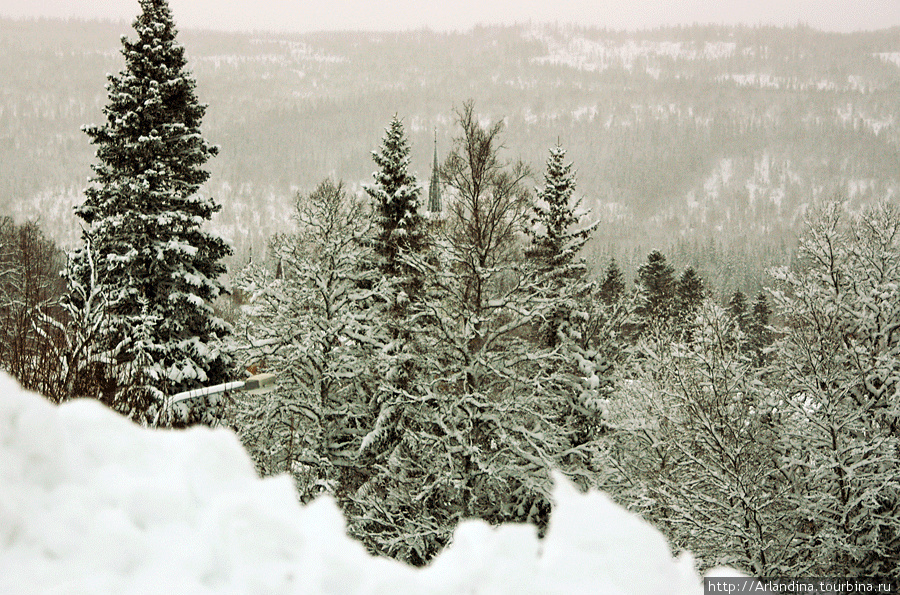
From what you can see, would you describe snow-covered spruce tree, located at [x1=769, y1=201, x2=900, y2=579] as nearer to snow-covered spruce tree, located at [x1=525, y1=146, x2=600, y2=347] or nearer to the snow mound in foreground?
snow-covered spruce tree, located at [x1=525, y1=146, x2=600, y2=347]

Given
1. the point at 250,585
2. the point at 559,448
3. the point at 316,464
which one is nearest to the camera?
the point at 250,585

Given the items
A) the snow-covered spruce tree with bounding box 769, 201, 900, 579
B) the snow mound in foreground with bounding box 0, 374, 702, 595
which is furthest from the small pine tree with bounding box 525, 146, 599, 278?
the snow mound in foreground with bounding box 0, 374, 702, 595

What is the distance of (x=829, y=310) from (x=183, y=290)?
15.1 meters

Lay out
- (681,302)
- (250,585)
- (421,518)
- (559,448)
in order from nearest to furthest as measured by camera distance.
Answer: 1. (250,585)
2. (421,518)
3. (559,448)
4. (681,302)

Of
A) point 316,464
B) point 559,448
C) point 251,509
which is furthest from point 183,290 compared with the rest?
point 251,509

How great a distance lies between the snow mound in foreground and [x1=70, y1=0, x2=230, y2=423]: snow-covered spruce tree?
498 inches

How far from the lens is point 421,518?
40.3 feet

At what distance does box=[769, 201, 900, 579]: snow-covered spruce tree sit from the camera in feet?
39.7

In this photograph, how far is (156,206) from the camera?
1534 cm

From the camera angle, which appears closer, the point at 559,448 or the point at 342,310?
the point at 559,448

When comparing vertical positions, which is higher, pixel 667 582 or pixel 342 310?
pixel 667 582

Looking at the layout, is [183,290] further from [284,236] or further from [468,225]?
Result: [468,225]

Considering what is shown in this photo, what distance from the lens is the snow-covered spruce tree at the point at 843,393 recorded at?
39.7 feet

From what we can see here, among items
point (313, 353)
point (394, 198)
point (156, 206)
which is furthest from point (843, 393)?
point (156, 206)
